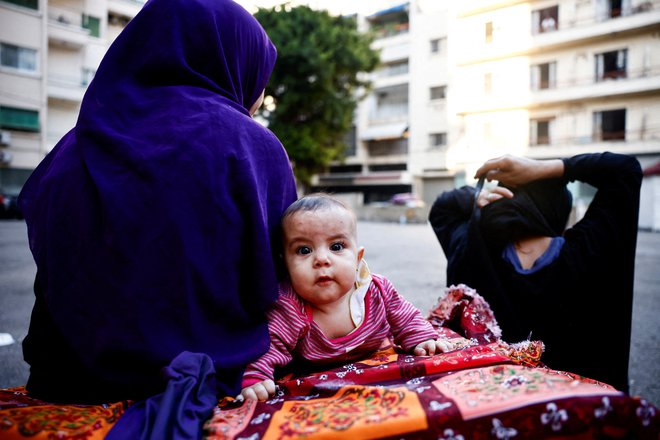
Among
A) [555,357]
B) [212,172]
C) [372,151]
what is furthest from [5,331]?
[372,151]

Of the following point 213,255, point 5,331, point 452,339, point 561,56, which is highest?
point 561,56

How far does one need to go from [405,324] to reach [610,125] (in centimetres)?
2173

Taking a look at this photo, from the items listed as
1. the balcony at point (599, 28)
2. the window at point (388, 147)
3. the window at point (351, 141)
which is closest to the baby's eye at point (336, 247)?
the balcony at point (599, 28)

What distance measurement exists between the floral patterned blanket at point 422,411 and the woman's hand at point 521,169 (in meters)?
1.06

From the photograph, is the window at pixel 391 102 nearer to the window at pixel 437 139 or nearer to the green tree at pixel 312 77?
the window at pixel 437 139

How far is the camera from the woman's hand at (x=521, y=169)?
2096 millimetres

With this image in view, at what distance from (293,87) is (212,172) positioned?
18.8 m

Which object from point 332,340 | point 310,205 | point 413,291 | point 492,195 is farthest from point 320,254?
point 413,291

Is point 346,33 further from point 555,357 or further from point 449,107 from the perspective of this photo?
point 555,357

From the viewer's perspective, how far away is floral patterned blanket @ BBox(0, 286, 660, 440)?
97 cm

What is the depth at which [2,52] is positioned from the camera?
757 inches

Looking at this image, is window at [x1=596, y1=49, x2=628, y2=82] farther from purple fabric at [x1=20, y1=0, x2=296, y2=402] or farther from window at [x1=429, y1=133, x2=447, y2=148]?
purple fabric at [x1=20, y1=0, x2=296, y2=402]

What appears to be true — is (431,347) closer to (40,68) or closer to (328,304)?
(328,304)

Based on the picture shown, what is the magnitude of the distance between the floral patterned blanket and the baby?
21cm
